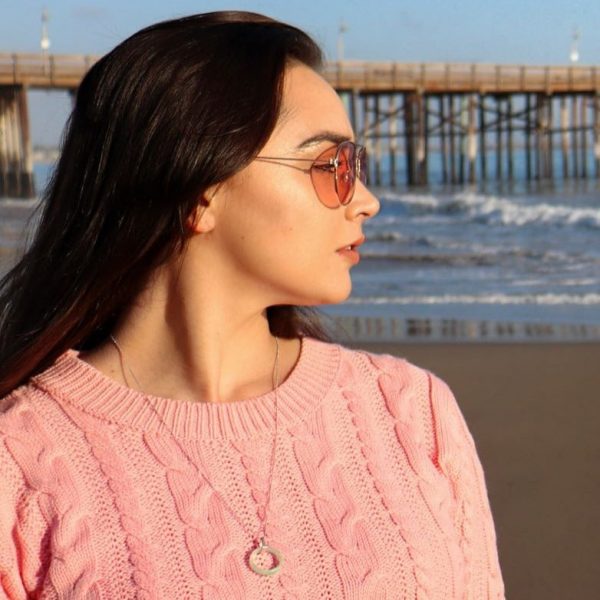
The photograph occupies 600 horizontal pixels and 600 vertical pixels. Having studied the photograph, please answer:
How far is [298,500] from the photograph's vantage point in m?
1.69

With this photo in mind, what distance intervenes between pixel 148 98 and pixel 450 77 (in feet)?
87.5

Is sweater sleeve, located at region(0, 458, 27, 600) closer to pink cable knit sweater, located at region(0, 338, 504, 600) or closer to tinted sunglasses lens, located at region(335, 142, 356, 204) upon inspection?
pink cable knit sweater, located at region(0, 338, 504, 600)

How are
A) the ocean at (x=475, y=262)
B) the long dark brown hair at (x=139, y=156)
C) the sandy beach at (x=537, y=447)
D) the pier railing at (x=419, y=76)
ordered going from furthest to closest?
the pier railing at (x=419, y=76), the ocean at (x=475, y=262), the sandy beach at (x=537, y=447), the long dark brown hair at (x=139, y=156)

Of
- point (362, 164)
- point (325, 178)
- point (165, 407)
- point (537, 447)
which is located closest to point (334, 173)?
point (325, 178)

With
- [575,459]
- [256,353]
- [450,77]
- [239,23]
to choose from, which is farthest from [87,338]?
[450,77]

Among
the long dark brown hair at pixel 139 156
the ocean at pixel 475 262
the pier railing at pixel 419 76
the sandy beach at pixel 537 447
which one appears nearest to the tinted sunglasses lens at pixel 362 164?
the long dark brown hair at pixel 139 156

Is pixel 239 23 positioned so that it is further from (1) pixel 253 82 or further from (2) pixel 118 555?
(2) pixel 118 555

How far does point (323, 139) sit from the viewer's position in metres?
1.78

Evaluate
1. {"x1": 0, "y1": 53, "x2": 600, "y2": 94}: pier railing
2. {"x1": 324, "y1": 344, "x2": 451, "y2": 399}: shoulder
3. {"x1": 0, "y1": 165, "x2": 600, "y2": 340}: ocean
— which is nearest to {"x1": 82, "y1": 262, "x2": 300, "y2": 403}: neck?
{"x1": 324, "y1": 344, "x2": 451, "y2": 399}: shoulder

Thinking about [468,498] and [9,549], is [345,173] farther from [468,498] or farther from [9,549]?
[9,549]

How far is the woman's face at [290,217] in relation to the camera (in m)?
1.74

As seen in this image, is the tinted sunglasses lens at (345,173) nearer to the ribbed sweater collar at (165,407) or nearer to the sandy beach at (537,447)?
the ribbed sweater collar at (165,407)

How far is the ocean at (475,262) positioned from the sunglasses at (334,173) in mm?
1216

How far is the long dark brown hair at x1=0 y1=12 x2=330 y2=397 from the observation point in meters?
1.68
